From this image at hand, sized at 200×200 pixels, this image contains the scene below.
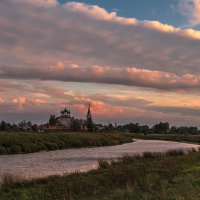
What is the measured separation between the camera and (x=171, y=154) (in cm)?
4344

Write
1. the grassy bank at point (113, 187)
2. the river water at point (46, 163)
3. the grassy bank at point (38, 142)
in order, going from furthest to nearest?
the grassy bank at point (38, 142) → the river water at point (46, 163) → the grassy bank at point (113, 187)

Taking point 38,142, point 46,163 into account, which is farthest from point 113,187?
point 38,142

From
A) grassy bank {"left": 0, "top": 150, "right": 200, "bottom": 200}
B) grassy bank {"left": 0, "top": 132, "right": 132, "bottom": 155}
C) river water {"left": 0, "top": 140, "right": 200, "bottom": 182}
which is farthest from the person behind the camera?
grassy bank {"left": 0, "top": 132, "right": 132, "bottom": 155}

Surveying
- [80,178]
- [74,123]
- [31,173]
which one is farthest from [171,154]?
[74,123]

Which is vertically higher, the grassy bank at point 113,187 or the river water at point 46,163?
the grassy bank at point 113,187

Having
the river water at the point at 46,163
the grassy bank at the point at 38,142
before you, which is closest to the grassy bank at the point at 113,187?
the river water at the point at 46,163

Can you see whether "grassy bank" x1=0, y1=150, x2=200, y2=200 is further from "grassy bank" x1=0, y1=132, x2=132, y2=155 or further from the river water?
"grassy bank" x1=0, y1=132, x2=132, y2=155

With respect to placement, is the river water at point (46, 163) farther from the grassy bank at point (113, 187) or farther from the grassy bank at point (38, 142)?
the grassy bank at point (113, 187)

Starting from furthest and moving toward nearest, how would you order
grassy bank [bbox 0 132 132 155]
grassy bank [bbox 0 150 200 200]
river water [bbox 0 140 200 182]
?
1. grassy bank [bbox 0 132 132 155]
2. river water [bbox 0 140 200 182]
3. grassy bank [bbox 0 150 200 200]

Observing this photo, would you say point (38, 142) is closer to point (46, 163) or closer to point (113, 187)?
point (46, 163)

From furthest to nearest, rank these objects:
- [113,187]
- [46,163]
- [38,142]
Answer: [38,142] → [46,163] → [113,187]

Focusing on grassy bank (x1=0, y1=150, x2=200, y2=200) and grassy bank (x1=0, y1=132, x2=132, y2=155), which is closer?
grassy bank (x1=0, y1=150, x2=200, y2=200)

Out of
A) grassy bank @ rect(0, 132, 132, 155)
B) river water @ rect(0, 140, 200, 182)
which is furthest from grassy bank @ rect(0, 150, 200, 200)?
grassy bank @ rect(0, 132, 132, 155)

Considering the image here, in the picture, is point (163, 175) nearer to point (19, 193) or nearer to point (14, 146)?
point (19, 193)
